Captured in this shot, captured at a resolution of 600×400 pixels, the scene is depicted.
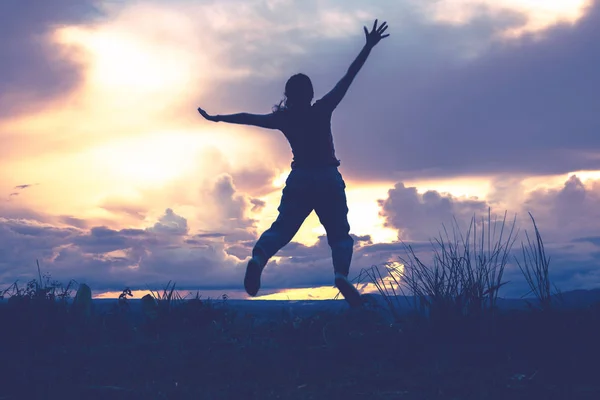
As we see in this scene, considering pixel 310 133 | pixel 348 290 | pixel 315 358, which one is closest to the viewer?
pixel 315 358

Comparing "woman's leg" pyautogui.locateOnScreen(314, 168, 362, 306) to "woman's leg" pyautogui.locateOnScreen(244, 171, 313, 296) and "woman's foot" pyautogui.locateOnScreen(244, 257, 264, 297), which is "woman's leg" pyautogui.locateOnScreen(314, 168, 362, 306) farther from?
"woman's foot" pyautogui.locateOnScreen(244, 257, 264, 297)

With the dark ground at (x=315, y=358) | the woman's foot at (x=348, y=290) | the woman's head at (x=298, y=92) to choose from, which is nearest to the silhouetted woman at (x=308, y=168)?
the woman's head at (x=298, y=92)

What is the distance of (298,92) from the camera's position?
8672 mm

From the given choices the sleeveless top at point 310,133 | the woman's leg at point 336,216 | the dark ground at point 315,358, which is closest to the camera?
the dark ground at point 315,358

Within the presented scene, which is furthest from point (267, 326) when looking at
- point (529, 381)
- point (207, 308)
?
point (529, 381)

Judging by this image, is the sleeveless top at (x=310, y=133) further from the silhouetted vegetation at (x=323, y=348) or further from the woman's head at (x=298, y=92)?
the silhouetted vegetation at (x=323, y=348)

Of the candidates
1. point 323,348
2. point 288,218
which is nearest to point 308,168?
point 288,218

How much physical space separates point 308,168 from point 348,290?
1599 millimetres

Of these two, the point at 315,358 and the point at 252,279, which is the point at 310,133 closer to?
the point at 252,279

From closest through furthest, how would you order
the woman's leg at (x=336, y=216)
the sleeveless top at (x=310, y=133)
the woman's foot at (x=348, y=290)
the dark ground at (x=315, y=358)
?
the dark ground at (x=315, y=358) → the woman's foot at (x=348, y=290) → the woman's leg at (x=336, y=216) → the sleeveless top at (x=310, y=133)

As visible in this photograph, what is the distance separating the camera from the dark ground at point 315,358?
4750 millimetres

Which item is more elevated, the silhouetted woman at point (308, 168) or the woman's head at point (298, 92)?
the woman's head at point (298, 92)

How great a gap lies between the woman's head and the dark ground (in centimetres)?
261

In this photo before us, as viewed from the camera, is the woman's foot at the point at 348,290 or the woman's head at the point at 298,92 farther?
the woman's head at the point at 298,92
